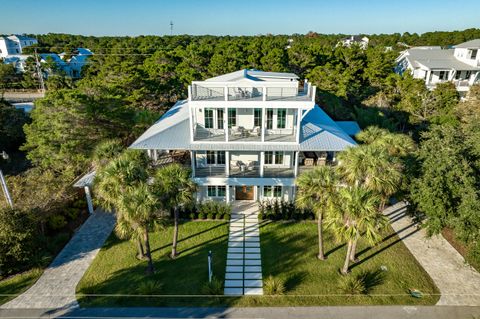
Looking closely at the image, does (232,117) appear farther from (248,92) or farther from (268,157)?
(268,157)

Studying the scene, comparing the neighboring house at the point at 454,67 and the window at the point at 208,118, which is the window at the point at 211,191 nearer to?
the window at the point at 208,118

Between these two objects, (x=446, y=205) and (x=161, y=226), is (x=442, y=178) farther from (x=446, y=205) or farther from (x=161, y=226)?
(x=161, y=226)

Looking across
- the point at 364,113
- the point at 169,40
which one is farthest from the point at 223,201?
the point at 169,40

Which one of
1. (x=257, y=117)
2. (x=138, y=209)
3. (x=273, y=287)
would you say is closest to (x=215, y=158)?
(x=257, y=117)

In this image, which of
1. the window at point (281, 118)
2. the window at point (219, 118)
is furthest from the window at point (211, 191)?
the window at point (281, 118)

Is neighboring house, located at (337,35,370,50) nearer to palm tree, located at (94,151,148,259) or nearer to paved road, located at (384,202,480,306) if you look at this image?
paved road, located at (384,202,480,306)

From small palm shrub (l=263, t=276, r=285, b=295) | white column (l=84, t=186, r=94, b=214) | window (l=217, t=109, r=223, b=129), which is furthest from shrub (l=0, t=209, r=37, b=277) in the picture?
window (l=217, t=109, r=223, b=129)
